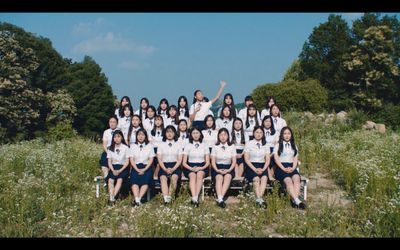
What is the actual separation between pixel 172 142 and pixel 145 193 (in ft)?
3.52

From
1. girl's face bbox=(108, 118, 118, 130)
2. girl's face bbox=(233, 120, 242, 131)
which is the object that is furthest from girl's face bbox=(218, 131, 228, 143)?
girl's face bbox=(108, 118, 118, 130)

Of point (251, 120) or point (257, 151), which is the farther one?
point (251, 120)

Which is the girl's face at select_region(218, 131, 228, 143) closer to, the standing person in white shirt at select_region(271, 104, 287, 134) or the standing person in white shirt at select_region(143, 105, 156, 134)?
the standing person in white shirt at select_region(271, 104, 287, 134)

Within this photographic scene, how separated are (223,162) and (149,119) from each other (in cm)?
213

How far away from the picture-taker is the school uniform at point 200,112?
1038 centimetres

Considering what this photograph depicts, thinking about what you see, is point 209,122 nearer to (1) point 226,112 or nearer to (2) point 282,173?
(1) point 226,112

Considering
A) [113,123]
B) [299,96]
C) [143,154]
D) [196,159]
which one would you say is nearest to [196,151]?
[196,159]

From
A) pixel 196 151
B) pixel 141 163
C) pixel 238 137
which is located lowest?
pixel 141 163

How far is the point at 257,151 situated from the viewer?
852 cm

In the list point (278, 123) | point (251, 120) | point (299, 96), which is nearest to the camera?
point (278, 123)

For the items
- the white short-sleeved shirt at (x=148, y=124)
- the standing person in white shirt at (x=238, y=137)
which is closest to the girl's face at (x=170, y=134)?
the white short-sleeved shirt at (x=148, y=124)
